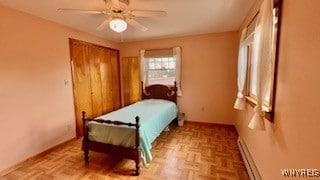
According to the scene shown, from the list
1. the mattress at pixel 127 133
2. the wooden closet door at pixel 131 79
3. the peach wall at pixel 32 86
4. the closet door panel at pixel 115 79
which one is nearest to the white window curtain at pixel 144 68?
the wooden closet door at pixel 131 79

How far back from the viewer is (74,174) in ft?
7.54

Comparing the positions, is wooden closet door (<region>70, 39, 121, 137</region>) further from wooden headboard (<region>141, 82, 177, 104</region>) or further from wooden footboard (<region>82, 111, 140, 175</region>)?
wooden footboard (<region>82, 111, 140, 175</region>)

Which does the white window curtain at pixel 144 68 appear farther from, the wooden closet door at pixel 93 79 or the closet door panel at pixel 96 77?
the closet door panel at pixel 96 77

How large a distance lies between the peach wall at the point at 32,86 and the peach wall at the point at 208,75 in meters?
2.57

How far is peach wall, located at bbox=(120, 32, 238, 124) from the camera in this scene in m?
4.00

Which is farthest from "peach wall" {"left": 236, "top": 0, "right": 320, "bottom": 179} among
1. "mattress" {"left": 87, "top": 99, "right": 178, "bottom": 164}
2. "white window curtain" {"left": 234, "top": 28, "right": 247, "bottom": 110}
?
"mattress" {"left": 87, "top": 99, "right": 178, "bottom": 164}

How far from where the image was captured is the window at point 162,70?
4.57m

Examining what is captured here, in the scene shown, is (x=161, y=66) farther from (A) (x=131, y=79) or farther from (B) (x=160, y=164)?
(B) (x=160, y=164)

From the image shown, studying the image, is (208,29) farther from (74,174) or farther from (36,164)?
(36,164)

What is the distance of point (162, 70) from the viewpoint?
4.68 meters

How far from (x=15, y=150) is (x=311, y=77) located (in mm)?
3546

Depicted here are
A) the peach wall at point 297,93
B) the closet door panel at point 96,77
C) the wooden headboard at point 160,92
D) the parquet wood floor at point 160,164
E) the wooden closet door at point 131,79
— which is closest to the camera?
the peach wall at point 297,93

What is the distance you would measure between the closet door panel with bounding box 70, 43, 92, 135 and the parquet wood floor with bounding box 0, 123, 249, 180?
71 centimetres

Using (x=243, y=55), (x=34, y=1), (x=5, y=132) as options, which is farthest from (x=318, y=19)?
(x=5, y=132)
